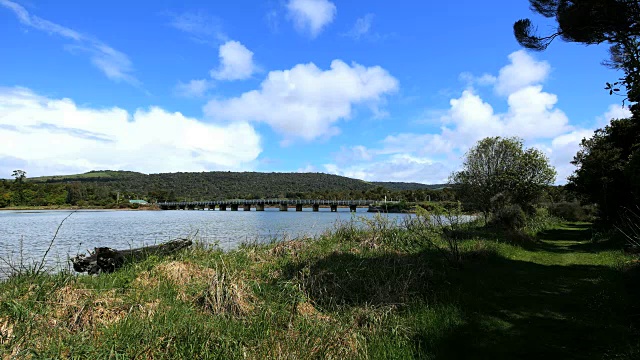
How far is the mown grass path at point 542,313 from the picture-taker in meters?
5.74

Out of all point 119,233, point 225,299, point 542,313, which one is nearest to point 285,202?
point 119,233

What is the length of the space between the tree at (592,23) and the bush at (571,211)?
120 ft

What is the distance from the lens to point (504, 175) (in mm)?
28297

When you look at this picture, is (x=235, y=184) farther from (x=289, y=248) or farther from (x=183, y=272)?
(x=183, y=272)

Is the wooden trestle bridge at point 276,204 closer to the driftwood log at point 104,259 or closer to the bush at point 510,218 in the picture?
the bush at point 510,218

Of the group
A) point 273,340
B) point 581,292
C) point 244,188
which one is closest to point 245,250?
point 273,340

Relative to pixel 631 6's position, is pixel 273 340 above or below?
below

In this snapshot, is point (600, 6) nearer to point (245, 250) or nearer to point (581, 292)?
point (581, 292)

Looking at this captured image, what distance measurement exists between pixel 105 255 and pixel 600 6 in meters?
15.0

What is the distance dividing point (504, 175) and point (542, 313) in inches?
911

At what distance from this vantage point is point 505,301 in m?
8.19

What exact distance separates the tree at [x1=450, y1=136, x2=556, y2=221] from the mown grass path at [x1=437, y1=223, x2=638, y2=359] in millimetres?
16519

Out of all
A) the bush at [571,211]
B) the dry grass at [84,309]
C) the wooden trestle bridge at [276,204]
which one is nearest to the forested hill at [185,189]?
the wooden trestle bridge at [276,204]

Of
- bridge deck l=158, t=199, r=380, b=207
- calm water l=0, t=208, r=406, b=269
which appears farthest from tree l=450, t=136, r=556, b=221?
bridge deck l=158, t=199, r=380, b=207
